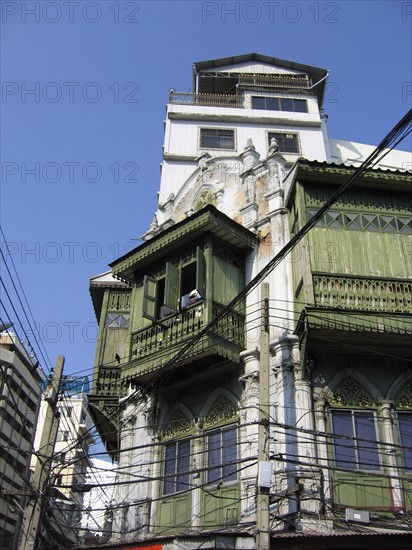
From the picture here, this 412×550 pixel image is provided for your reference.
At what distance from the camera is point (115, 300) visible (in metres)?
20.7

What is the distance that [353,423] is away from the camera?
1338cm

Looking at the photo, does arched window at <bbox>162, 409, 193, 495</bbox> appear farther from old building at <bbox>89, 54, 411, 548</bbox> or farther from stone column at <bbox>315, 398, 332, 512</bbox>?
stone column at <bbox>315, 398, 332, 512</bbox>

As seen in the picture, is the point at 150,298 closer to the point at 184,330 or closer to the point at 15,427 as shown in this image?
the point at 184,330

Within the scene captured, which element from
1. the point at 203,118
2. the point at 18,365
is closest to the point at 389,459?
the point at 203,118

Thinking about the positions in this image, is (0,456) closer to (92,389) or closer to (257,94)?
(92,389)

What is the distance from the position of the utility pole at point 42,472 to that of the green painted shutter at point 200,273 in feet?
12.7

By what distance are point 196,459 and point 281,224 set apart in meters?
6.59

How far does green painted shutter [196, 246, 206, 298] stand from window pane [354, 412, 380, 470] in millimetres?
4738

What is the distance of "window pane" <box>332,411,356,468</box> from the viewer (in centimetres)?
1291

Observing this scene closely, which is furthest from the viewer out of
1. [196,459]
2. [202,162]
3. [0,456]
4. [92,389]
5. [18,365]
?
[18,365]

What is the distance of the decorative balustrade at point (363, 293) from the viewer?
543 inches

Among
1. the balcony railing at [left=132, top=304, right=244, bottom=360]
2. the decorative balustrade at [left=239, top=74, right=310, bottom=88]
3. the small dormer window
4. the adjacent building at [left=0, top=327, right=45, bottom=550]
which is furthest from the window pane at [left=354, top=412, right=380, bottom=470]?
the decorative balustrade at [left=239, top=74, right=310, bottom=88]

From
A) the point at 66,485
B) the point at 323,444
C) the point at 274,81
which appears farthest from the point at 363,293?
the point at 274,81

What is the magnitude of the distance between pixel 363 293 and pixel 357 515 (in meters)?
4.79
